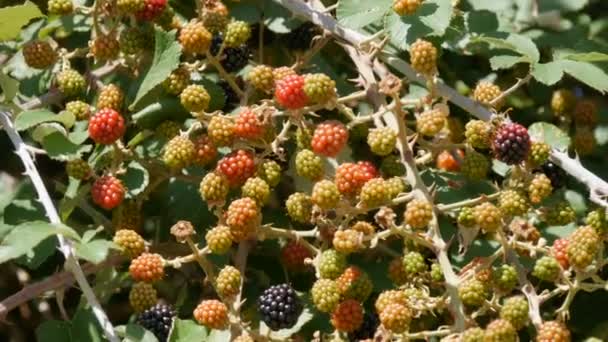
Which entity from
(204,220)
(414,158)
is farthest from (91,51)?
(414,158)

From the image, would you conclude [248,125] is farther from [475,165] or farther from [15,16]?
[15,16]

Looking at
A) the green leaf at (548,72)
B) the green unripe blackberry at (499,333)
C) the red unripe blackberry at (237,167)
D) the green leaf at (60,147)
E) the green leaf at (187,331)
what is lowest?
the green leaf at (187,331)

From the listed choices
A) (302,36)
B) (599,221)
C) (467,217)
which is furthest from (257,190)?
(599,221)

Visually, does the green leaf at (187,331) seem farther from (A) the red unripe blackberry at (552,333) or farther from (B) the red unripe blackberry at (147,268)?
(A) the red unripe blackberry at (552,333)

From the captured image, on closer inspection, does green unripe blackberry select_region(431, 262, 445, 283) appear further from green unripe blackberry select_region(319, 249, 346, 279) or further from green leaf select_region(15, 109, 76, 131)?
green leaf select_region(15, 109, 76, 131)

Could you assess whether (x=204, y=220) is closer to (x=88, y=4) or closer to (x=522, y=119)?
(x=88, y=4)

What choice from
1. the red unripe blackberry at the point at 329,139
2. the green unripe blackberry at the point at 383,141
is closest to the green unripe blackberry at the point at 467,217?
the green unripe blackberry at the point at 383,141
